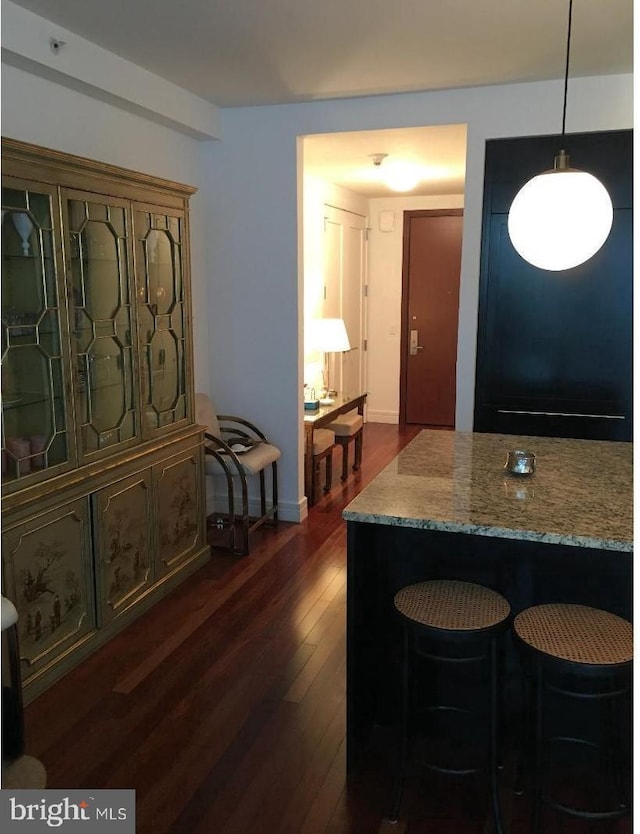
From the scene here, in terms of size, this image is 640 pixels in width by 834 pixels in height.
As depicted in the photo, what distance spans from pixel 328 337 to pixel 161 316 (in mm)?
2155

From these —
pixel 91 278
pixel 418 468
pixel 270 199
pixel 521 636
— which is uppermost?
pixel 270 199

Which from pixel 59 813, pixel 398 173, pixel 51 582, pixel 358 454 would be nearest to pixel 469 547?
pixel 59 813

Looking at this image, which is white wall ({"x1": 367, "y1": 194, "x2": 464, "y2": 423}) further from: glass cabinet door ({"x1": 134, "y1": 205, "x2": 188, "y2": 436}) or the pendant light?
the pendant light

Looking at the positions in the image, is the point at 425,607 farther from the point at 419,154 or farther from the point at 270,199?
the point at 419,154

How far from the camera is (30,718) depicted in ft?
8.56

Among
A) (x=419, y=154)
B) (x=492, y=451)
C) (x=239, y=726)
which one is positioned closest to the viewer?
(x=239, y=726)

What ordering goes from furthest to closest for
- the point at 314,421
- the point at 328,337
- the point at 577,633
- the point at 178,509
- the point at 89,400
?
1. the point at 328,337
2. the point at 314,421
3. the point at 178,509
4. the point at 89,400
5. the point at 577,633

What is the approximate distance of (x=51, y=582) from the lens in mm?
2799

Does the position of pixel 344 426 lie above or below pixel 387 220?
below

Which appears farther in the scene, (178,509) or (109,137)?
(178,509)

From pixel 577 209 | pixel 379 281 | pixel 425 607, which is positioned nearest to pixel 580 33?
pixel 577 209

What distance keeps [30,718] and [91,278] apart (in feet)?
5.88

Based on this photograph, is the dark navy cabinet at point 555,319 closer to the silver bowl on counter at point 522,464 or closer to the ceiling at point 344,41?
the ceiling at point 344,41

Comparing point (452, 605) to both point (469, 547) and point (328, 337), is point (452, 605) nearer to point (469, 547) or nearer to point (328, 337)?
point (469, 547)
